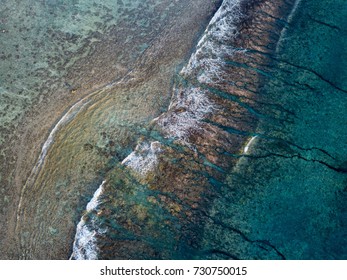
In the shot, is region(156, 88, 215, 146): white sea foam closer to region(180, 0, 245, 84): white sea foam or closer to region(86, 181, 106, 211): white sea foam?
region(180, 0, 245, 84): white sea foam

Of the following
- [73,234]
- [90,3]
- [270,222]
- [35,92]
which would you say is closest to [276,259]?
[270,222]

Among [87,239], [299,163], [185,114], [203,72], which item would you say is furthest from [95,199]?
[299,163]

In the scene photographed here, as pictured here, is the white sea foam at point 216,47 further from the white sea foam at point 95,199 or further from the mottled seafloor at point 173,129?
the white sea foam at point 95,199

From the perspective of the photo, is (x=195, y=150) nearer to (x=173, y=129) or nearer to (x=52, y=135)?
(x=173, y=129)

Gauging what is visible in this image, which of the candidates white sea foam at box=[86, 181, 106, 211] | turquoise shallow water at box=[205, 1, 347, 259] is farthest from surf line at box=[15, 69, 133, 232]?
turquoise shallow water at box=[205, 1, 347, 259]

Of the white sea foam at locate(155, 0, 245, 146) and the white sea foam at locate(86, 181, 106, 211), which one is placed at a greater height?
the white sea foam at locate(155, 0, 245, 146)

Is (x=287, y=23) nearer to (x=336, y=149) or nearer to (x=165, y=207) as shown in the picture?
(x=336, y=149)

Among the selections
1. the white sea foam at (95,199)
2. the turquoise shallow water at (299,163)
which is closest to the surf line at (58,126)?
the white sea foam at (95,199)
